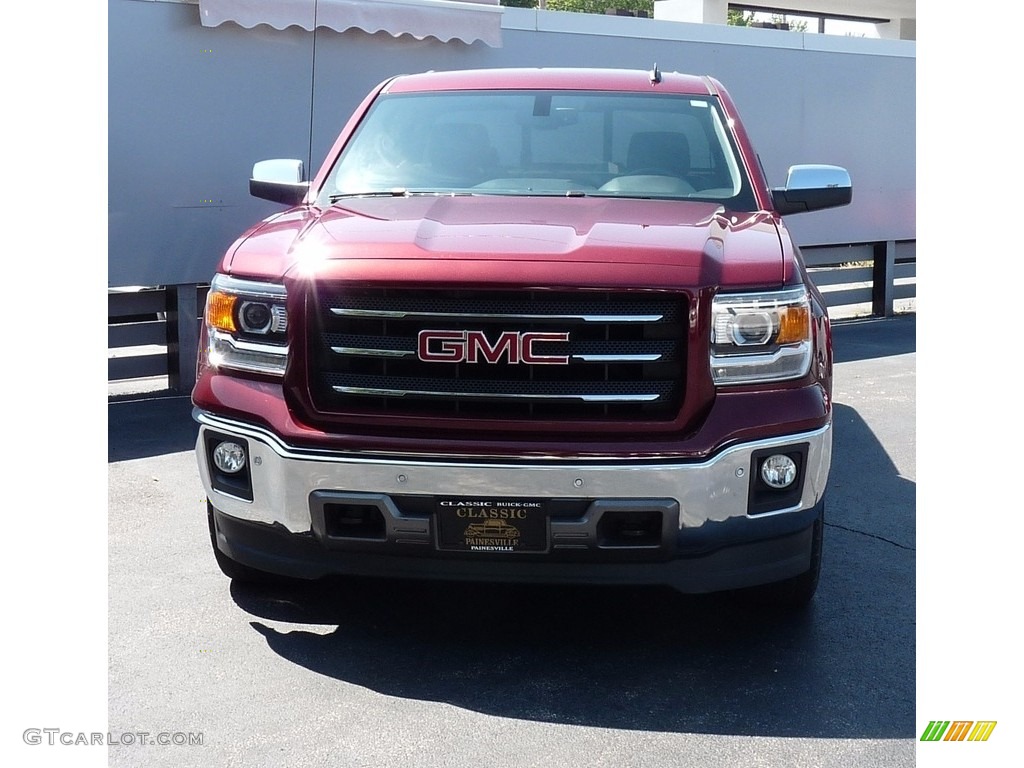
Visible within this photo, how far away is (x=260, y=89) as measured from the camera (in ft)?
29.3

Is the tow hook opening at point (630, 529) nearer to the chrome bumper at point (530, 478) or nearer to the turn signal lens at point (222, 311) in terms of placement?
the chrome bumper at point (530, 478)

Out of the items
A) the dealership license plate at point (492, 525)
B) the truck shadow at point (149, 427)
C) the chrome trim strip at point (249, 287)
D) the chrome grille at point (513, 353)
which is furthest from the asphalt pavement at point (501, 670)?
the truck shadow at point (149, 427)

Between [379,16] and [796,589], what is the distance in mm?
6275

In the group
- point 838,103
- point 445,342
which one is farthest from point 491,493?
point 838,103

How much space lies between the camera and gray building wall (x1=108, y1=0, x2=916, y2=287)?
329 inches

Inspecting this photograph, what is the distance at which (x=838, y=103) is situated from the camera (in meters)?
12.7

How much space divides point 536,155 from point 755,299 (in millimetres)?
1574

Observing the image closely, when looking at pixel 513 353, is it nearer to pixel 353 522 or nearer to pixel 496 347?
pixel 496 347

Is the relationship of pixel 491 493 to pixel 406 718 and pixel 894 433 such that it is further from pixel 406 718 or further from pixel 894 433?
pixel 894 433

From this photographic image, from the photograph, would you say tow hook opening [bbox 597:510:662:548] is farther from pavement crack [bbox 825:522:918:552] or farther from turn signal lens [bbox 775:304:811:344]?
pavement crack [bbox 825:522:918:552]

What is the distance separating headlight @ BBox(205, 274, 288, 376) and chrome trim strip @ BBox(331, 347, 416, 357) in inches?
6.9

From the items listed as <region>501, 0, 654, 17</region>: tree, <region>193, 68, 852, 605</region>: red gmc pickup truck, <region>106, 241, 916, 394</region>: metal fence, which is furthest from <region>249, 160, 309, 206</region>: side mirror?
<region>501, 0, 654, 17</region>: tree

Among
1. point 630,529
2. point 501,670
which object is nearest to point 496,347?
point 630,529
